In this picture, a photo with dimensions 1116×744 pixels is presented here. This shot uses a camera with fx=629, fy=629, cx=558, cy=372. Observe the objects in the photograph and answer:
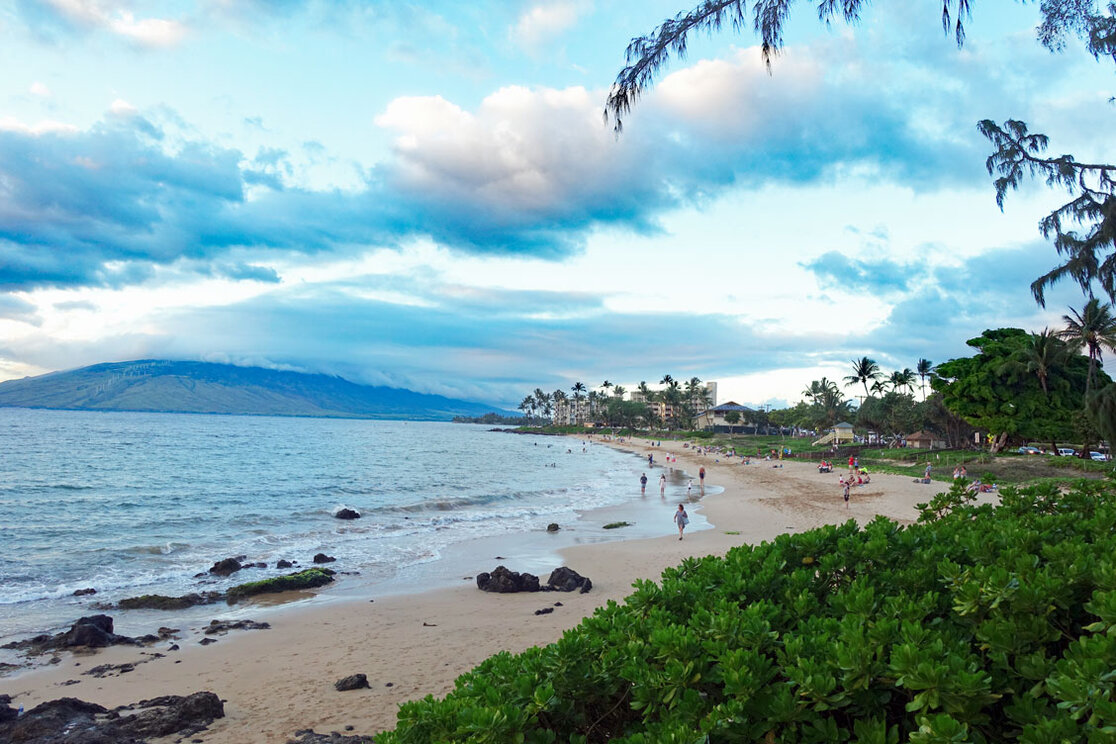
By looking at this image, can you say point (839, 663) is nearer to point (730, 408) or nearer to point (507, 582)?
point (507, 582)

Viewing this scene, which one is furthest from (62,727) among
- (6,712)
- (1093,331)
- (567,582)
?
(1093,331)

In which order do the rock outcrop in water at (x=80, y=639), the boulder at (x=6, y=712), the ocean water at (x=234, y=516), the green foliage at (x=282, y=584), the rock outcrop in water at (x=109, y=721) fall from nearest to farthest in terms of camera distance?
the rock outcrop in water at (x=109, y=721) → the boulder at (x=6, y=712) → the rock outcrop in water at (x=80, y=639) → the green foliage at (x=282, y=584) → the ocean water at (x=234, y=516)

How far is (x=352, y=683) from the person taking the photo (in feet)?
30.5

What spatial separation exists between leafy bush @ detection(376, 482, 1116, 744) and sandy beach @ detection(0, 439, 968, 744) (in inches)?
139

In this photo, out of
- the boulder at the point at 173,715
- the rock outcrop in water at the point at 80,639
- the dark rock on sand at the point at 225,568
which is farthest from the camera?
the dark rock on sand at the point at 225,568

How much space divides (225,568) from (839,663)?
63.0 feet

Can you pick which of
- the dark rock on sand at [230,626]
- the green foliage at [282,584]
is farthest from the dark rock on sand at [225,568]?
the dark rock on sand at [230,626]

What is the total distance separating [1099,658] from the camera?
2117mm

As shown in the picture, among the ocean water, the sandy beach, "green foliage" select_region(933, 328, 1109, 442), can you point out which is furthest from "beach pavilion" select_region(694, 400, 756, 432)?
the sandy beach

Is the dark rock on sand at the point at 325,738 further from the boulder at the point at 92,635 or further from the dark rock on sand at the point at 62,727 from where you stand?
Answer: the boulder at the point at 92,635

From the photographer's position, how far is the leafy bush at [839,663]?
2.18 m

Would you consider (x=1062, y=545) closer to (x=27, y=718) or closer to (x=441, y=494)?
(x=27, y=718)

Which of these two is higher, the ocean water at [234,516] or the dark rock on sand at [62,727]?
the dark rock on sand at [62,727]

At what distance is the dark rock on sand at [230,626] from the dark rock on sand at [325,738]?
5.85m
